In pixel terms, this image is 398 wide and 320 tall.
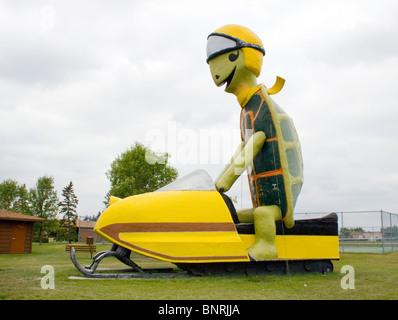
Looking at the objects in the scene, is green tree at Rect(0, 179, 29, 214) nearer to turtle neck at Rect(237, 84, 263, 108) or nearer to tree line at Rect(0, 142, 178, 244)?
tree line at Rect(0, 142, 178, 244)

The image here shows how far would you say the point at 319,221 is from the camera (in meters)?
8.62

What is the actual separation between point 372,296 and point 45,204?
4024cm

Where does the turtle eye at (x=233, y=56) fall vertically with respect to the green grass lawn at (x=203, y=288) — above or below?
above

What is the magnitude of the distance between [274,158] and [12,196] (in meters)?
A: 41.4

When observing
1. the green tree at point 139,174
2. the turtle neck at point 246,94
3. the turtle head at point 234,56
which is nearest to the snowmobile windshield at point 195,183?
the turtle neck at point 246,94

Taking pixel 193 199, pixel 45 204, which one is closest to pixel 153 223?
pixel 193 199

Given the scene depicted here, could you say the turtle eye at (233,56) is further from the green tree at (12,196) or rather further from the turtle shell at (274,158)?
the green tree at (12,196)

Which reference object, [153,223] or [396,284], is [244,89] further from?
[396,284]

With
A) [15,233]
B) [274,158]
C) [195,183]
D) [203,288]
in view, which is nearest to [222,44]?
[274,158]

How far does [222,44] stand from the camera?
28.8 feet

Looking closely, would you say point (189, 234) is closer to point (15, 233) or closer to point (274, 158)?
point (274, 158)

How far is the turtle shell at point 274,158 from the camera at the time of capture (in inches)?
319

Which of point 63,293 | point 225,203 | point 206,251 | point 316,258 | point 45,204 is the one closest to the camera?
point 63,293

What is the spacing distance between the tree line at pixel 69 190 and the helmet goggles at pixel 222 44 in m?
17.5
